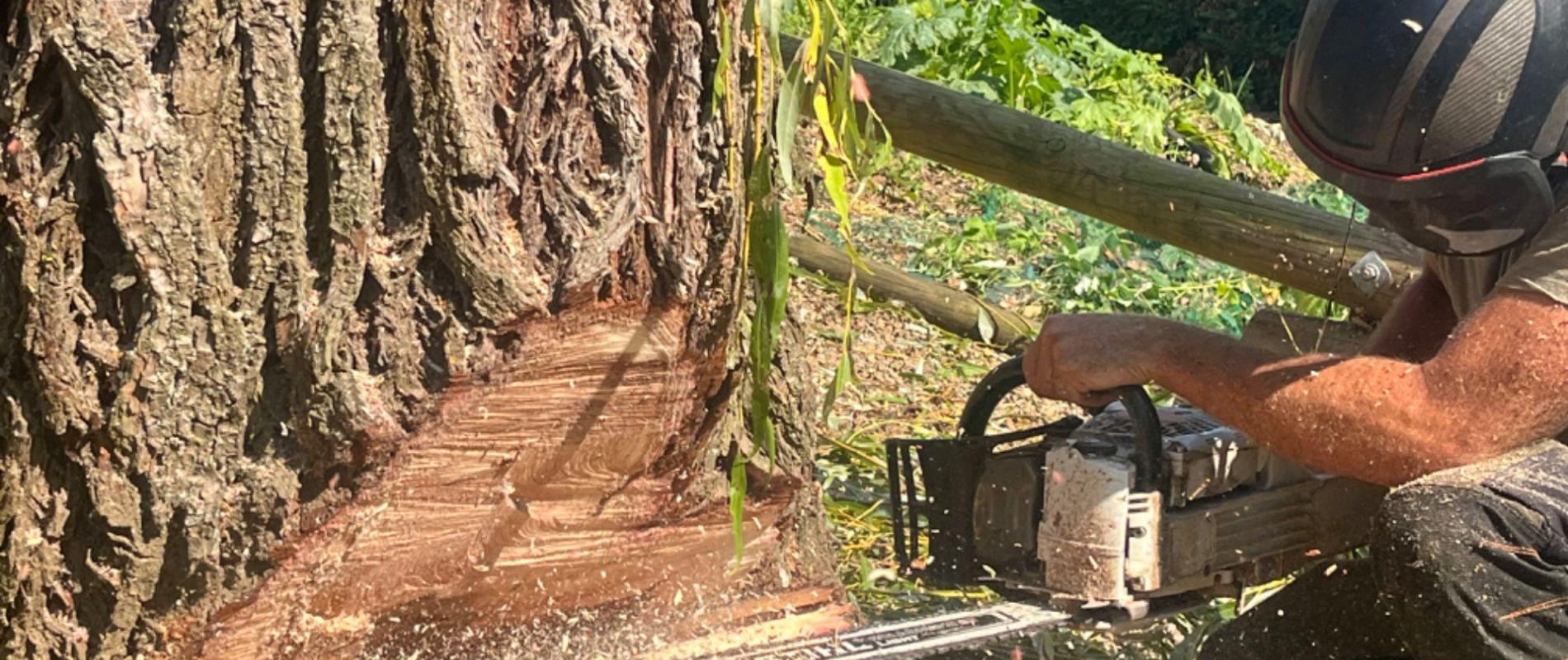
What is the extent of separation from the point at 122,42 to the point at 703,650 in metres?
1.36

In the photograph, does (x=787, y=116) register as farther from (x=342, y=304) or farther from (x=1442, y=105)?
(x=1442, y=105)

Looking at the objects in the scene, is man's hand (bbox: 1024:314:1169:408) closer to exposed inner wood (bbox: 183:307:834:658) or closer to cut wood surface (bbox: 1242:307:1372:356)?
exposed inner wood (bbox: 183:307:834:658)

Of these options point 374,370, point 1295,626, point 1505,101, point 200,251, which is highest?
point 1505,101

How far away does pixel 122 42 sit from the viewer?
187 cm

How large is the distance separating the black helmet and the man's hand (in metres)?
0.38

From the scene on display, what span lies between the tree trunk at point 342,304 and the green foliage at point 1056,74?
4.65 meters

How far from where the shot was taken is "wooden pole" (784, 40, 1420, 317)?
3279mm

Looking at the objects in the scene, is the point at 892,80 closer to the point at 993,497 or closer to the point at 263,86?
the point at 993,497

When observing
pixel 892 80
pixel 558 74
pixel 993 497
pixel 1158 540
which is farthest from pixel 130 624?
pixel 892 80

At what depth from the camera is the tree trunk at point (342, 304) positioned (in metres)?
1.93

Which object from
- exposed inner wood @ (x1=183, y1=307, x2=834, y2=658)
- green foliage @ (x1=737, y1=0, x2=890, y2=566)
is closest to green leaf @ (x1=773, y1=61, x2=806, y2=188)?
green foliage @ (x1=737, y1=0, x2=890, y2=566)

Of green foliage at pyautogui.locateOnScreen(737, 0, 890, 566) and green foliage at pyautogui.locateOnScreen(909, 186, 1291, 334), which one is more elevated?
green foliage at pyautogui.locateOnScreen(737, 0, 890, 566)

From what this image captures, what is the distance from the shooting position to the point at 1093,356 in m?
2.49

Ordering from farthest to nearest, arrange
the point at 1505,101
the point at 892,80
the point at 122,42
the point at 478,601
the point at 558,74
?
the point at 892,80
the point at 478,601
the point at 1505,101
the point at 558,74
the point at 122,42
